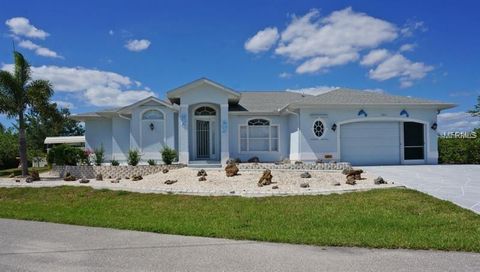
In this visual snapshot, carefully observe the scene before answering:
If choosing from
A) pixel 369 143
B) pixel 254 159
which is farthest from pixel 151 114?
pixel 369 143

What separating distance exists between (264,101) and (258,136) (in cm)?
328

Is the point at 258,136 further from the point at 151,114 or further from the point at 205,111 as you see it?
the point at 151,114

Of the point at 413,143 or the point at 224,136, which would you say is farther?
the point at 413,143

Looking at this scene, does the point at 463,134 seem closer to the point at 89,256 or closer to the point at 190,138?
the point at 190,138

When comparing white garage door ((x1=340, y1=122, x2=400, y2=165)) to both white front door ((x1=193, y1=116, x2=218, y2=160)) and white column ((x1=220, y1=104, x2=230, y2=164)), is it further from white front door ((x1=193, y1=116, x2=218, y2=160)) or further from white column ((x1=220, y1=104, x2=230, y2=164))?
white front door ((x1=193, y1=116, x2=218, y2=160))

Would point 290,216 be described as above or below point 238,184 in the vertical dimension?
below

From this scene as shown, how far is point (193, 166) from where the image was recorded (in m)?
20.7

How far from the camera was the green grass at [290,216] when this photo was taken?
750cm

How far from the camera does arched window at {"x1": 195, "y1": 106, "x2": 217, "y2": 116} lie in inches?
905

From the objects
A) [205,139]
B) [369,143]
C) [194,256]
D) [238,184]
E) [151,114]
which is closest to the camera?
[194,256]

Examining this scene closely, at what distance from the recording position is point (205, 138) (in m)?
23.3

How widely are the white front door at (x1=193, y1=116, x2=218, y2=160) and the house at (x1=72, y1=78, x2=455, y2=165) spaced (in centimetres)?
5

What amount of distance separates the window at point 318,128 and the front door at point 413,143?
4.45 meters

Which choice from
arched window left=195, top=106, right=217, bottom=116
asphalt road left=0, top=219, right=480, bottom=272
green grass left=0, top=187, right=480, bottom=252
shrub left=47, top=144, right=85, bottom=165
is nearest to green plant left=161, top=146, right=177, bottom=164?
arched window left=195, top=106, right=217, bottom=116
